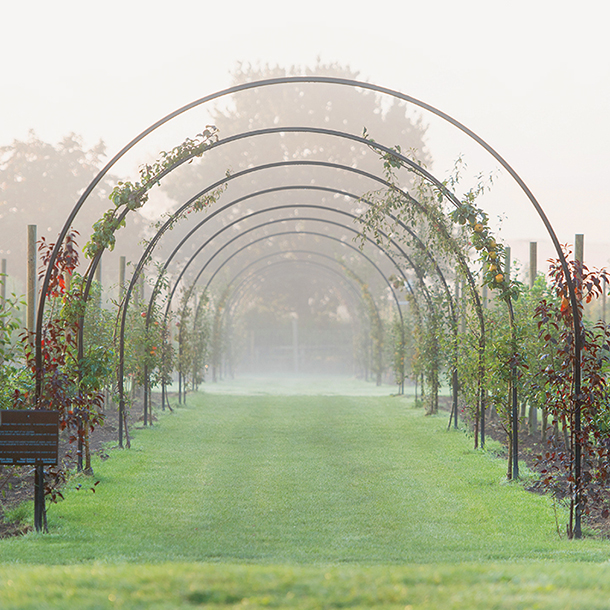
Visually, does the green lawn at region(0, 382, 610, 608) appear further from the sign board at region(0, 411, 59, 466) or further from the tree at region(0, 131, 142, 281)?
the tree at region(0, 131, 142, 281)

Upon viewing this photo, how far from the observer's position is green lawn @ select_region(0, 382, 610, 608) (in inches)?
132

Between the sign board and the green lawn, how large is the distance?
53cm

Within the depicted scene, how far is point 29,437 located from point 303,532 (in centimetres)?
205

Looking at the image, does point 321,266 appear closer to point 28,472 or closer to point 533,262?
point 533,262

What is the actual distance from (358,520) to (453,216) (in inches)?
118

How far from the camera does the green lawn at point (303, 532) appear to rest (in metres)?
3.36

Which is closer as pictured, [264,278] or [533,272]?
[533,272]

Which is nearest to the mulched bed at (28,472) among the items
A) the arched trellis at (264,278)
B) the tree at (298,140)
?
the arched trellis at (264,278)

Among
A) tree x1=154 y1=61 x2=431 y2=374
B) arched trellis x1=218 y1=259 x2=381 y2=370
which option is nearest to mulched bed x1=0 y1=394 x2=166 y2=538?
arched trellis x1=218 y1=259 x2=381 y2=370

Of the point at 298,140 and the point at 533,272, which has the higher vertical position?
the point at 298,140

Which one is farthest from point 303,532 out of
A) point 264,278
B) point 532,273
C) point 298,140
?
point 298,140

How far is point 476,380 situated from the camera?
8.79 metres

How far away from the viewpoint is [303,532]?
17.9 feet

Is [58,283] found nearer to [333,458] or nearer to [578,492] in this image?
[333,458]
